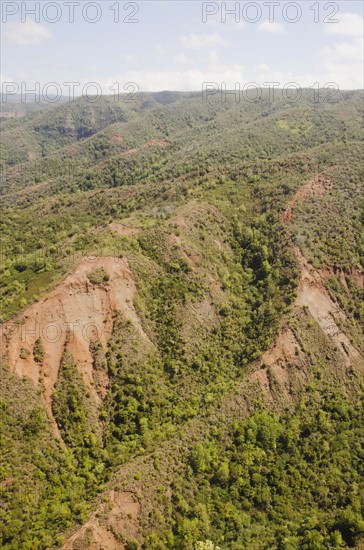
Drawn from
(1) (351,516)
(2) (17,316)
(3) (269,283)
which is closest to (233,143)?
(3) (269,283)

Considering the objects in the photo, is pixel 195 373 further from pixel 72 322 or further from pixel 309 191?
pixel 309 191

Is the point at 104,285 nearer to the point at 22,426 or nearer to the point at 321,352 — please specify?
the point at 22,426

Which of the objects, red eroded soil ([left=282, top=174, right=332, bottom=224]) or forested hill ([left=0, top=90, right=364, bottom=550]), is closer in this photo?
forested hill ([left=0, top=90, right=364, bottom=550])

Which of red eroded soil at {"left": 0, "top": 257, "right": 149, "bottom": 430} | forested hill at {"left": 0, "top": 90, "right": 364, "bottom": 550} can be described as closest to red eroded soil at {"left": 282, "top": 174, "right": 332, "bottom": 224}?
forested hill at {"left": 0, "top": 90, "right": 364, "bottom": 550}

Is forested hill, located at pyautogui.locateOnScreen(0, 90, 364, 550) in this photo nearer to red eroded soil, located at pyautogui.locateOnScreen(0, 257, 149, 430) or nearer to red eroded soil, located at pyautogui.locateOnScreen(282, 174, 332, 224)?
red eroded soil, located at pyautogui.locateOnScreen(0, 257, 149, 430)

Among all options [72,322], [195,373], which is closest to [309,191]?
[195,373]

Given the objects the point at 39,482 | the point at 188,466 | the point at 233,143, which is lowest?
the point at 188,466

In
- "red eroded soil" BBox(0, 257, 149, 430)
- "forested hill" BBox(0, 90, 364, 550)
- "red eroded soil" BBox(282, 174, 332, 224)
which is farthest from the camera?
"red eroded soil" BBox(282, 174, 332, 224)

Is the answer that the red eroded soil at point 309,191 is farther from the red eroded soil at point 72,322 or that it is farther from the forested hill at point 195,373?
the red eroded soil at point 72,322

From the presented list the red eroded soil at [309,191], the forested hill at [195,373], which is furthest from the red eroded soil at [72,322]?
the red eroded soil at [309,191]
